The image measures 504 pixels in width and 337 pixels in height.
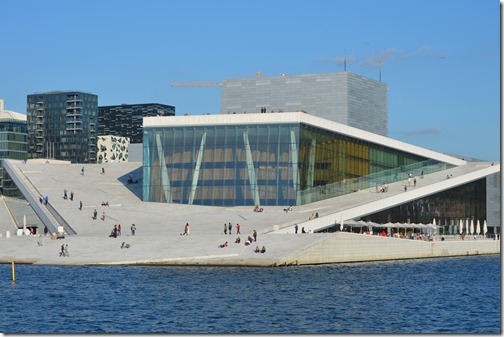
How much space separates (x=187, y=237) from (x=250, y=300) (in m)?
25.2

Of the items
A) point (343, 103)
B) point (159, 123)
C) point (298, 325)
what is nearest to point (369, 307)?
point (298, 325)

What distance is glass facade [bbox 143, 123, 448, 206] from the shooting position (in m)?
89.0

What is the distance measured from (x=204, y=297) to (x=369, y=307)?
794 cm

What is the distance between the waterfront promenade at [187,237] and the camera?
2657 inches

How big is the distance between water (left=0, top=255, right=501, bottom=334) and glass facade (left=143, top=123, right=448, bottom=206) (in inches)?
895

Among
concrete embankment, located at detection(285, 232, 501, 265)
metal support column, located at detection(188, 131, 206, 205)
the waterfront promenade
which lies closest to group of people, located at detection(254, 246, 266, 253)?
the waterfront promenade

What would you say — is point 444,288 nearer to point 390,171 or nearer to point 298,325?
point 298,325

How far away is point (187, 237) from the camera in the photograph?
7181 cm

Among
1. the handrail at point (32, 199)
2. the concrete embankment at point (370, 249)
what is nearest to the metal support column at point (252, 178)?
the concrete embankment at point (370, 249)

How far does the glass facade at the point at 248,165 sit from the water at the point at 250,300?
22744 mm

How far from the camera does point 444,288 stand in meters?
55.2

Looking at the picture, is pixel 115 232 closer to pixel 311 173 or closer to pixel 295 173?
pixel 295 173

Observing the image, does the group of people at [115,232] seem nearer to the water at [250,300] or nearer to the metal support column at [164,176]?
the water at [250,300]

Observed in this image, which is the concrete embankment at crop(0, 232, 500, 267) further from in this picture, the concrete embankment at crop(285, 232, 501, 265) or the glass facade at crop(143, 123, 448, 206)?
the glass facade at crop(143, 123, 448, 206)
